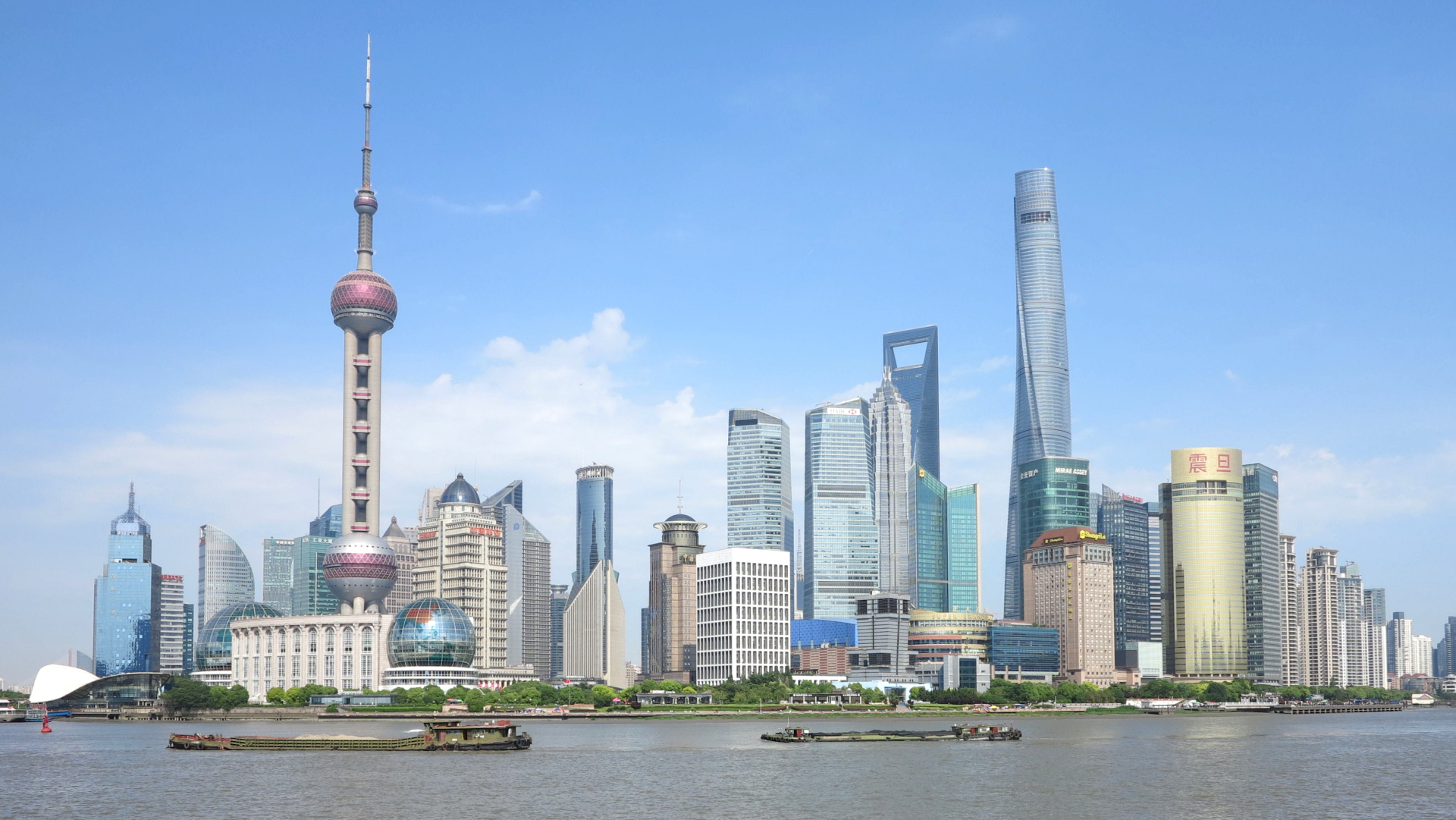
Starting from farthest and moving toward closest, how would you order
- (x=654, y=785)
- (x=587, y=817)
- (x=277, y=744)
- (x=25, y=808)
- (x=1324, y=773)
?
(x=277, y=744), (x=1324, y=773), (x=654, y=785), (x=25, y=808), (x=587, y=817)

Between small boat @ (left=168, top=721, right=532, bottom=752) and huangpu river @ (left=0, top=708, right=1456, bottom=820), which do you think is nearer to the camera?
huangpu river @ (left=0, top=708, right=1456, bottom=820)

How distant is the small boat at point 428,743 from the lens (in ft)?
618

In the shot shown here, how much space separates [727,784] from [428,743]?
2349 inches

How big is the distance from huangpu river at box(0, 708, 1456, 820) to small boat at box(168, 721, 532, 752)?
4.03m

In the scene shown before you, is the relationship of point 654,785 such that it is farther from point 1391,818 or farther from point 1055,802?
point 1391,818

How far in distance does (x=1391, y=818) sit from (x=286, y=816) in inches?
3496

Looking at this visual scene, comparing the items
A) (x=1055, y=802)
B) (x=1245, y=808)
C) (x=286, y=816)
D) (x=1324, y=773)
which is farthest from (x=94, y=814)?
(x=1324, y=773)

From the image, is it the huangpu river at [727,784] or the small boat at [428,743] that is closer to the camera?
the huangpu river at [727,784]

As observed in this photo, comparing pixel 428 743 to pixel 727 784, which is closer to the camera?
pixel 727 784

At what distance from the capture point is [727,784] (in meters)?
143

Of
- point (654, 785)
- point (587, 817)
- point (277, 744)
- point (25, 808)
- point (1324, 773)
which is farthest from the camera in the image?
point (277, 744)

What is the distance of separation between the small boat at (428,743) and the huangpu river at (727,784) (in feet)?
13.2

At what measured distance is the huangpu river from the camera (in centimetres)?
12169

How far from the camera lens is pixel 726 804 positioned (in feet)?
413
